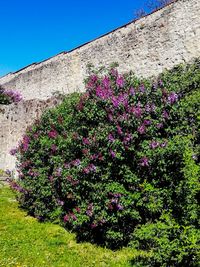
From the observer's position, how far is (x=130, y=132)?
620 cm

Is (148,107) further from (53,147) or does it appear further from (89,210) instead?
(53,147)

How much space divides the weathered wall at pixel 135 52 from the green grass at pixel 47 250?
18.7ft

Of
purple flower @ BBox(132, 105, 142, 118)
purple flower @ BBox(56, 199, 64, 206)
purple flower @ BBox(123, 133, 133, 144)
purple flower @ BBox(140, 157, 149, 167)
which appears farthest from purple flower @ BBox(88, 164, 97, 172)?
purple flower @ BBox(56, 199, 64, 206)

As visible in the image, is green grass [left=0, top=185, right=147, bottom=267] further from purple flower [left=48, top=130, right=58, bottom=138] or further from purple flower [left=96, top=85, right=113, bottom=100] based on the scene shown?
purple flower [left=96, top=85, right=113, bottom=100]

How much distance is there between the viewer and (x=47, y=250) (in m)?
6.19

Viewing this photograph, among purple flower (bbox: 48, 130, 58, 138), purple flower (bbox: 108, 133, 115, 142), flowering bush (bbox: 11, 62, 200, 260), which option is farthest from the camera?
purple flower (bbox: 48, 130, 58, 138)

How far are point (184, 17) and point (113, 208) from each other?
741 centimetres

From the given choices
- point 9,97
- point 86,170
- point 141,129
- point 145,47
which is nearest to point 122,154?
point 141,129

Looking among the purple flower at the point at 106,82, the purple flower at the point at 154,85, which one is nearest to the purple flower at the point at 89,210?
the purple flower at the point at 106,82

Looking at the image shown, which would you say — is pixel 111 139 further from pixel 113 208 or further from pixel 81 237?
pixel 81 237

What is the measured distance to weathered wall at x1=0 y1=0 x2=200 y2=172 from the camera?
1083 centimetres

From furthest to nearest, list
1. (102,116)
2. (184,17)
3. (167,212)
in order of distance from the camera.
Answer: (184,17) < (102,116) < (167,212)

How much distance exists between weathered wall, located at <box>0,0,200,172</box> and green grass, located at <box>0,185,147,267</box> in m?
5.70

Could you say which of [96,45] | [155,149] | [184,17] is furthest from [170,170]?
[96,45]
